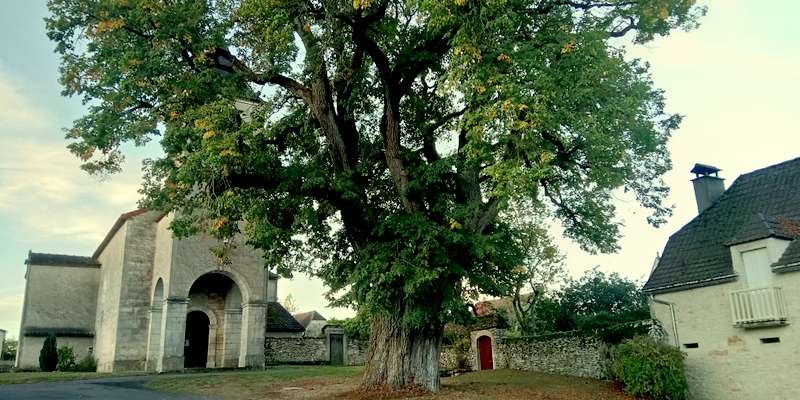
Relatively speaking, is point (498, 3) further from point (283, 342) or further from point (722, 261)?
point (283, 342)

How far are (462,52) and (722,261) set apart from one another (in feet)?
39.7

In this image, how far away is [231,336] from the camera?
97.7 ft

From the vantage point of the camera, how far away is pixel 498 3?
42.4ft

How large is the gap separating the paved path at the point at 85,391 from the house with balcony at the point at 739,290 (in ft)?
51.6

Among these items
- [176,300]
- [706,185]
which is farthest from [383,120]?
[176,300]

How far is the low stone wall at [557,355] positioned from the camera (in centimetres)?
2297

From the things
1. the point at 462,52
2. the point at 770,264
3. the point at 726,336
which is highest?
the point at 462,52

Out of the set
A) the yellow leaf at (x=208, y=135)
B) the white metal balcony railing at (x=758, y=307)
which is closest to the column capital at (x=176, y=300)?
the yellow leaf at (x=208, y=135)

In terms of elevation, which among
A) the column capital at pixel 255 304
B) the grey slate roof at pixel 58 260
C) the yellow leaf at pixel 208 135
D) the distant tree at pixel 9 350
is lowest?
the distant tree at pixel 9 350

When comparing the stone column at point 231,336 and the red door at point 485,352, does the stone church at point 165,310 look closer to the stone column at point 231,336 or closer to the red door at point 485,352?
the stone column at point 231,336

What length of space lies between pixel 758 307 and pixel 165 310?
2372 centimetres

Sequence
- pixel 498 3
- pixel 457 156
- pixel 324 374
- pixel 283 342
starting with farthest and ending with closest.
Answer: pixel 283 342, pixel 324 374, pixel 457 156, pixel 498 3

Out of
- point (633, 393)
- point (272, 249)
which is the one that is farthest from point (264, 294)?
point (633, 393)

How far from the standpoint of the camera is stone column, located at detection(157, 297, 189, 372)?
26.0m
